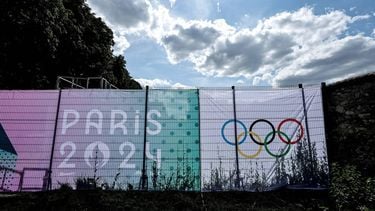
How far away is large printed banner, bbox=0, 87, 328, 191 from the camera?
735 centimetres

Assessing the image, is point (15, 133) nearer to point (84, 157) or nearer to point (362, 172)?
point (84, 157)

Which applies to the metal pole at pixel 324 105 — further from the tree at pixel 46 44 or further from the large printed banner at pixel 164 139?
the tree at pixel 46 44

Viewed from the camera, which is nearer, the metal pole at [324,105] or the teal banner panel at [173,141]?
the teal banner panel at [173,141]

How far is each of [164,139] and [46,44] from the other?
32.6ft

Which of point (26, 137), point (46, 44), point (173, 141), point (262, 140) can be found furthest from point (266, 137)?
point (46, 44)

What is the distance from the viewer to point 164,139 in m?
7.70

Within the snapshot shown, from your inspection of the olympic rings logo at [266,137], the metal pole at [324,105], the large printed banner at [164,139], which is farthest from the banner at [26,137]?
the metal pole at [324,105]

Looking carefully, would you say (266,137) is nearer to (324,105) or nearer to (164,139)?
(324,105)

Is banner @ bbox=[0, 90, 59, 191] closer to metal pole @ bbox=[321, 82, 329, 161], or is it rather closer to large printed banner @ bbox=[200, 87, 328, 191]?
large printed banner @ bbox=[200, 87, 328, 191]

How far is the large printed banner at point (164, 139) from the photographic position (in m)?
7.35

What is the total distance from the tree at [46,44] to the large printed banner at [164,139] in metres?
7.09

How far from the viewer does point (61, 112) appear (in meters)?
7.91

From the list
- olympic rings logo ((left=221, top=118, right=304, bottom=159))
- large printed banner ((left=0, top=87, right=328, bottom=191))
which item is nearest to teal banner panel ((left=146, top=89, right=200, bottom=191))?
large printed banner ((left=0, top=87, right=328, bottom=191))

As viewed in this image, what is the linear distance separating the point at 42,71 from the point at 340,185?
48.3 feet
